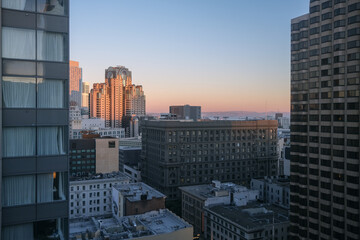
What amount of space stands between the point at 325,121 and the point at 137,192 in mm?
43679

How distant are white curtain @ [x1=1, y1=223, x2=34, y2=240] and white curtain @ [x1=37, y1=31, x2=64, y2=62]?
624cm

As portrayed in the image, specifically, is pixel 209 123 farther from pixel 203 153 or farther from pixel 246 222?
pixel 246 222

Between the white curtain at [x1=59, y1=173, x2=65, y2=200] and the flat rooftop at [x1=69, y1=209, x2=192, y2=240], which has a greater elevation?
the white curtain at [x1=59, y1=173, x2=65, y2=200]

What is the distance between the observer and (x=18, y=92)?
12.4m

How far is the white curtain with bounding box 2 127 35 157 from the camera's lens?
12.3 meters

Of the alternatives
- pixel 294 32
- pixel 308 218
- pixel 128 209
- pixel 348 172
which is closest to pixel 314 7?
pixel 294 32

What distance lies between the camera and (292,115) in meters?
62.9

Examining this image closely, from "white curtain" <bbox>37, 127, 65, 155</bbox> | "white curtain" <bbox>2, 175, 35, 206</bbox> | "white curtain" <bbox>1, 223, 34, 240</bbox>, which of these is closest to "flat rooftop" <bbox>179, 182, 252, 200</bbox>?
"white curtain" <bbox>1, 223, 34, 240</bbox>

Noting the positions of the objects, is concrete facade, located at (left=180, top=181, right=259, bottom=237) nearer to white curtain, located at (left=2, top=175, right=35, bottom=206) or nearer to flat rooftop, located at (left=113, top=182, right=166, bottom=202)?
flat rooftop, located at (left=113, top=182, right=166, bottom=202)

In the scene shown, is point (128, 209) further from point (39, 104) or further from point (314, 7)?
point (39, 104)

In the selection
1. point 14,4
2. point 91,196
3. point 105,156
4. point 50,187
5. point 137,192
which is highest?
point 14,4

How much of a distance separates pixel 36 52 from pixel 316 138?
53069mm

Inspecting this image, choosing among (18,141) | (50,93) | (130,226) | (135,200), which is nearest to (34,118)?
(18,141)

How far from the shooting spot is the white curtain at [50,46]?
12734 millimetres
